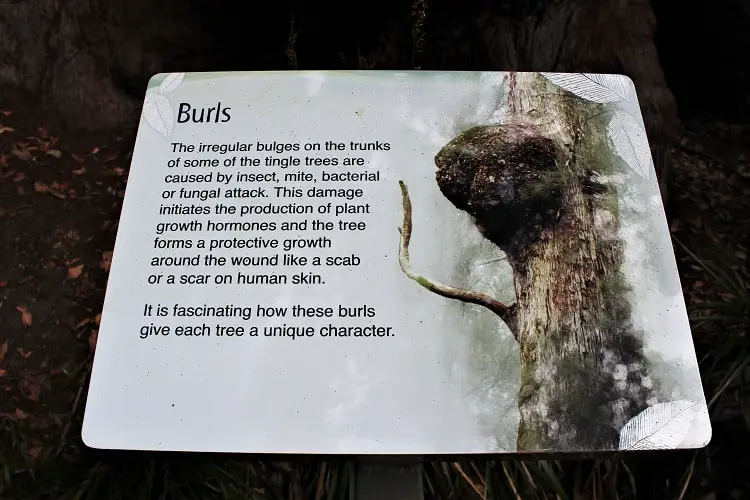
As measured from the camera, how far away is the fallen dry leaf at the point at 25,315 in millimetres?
1430

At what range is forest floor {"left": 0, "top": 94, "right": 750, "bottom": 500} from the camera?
1.37 meters

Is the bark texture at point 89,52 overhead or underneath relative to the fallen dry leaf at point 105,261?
overhead

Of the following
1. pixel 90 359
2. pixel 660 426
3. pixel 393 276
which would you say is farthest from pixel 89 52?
pixel 660 426

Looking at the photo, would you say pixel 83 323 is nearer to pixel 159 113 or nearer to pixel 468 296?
pixel 159 113

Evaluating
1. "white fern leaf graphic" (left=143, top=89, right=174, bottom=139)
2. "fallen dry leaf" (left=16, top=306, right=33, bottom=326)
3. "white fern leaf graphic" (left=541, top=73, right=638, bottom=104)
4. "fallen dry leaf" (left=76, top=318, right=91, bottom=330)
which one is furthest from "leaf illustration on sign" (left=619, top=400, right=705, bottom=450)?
"fallen dry leaf" (left=16, top=306, right=33, bottom=326)

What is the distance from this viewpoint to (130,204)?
1.25 meters

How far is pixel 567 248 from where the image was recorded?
121cm

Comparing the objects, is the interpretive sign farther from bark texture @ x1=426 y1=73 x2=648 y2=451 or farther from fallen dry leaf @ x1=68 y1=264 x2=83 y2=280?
fallen dry leaf @ x1=68 y1=264 x2=83 y2=280

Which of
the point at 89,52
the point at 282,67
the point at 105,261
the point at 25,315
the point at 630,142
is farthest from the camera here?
the point at 282,67

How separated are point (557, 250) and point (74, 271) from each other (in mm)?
1200

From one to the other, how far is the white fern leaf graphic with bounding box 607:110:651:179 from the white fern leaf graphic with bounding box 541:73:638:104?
5cm

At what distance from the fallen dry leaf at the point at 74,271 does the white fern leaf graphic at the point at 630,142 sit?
1358 mm

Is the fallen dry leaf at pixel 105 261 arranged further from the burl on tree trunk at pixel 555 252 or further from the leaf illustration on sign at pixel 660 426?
the leaf illustration on sign at pixel 660 426

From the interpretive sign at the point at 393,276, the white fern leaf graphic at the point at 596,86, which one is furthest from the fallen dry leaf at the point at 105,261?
the white fern leaf graphic at the point at 596,86
